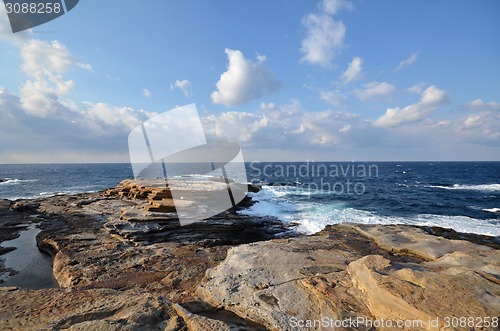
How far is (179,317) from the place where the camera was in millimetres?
5031

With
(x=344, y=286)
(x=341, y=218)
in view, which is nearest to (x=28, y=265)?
(x=344, y=286)

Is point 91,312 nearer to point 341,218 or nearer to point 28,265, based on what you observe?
point 28,265

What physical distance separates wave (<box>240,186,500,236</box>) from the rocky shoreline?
4338 mm

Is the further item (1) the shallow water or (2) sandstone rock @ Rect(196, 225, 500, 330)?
(1) the shallow water

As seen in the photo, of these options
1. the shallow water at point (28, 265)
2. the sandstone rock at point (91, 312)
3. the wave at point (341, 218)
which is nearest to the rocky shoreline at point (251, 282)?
the sandstone rock at point (91, 312)

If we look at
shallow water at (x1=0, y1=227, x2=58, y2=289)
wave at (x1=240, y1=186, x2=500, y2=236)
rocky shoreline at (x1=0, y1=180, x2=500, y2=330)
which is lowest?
wave at (x1=240, y1=186, x2=500, y2=236)

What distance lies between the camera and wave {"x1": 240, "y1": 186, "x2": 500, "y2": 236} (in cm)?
1813

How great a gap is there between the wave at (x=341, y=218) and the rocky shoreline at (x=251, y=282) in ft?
14.2

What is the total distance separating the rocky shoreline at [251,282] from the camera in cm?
482

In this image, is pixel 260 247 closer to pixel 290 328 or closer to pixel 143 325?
pixel 290 328

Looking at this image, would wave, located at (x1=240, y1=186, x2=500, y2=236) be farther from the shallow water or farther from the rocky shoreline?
the shallow water

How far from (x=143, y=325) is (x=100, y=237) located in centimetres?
1023

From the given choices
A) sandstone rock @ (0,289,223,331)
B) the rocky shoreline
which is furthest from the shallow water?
A: sandstone rock @ (0,289,223,331)

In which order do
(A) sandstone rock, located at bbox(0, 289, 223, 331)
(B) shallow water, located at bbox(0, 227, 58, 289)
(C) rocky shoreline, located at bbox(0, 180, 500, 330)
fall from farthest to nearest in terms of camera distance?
(B) shallow water, located at bbox(0, 227, 58, 289), (C) rocky shoreline, located at bbox(0, 180, 500, 330), (A) sandstone rock, located at bbox(0, 289, 223, 331)
